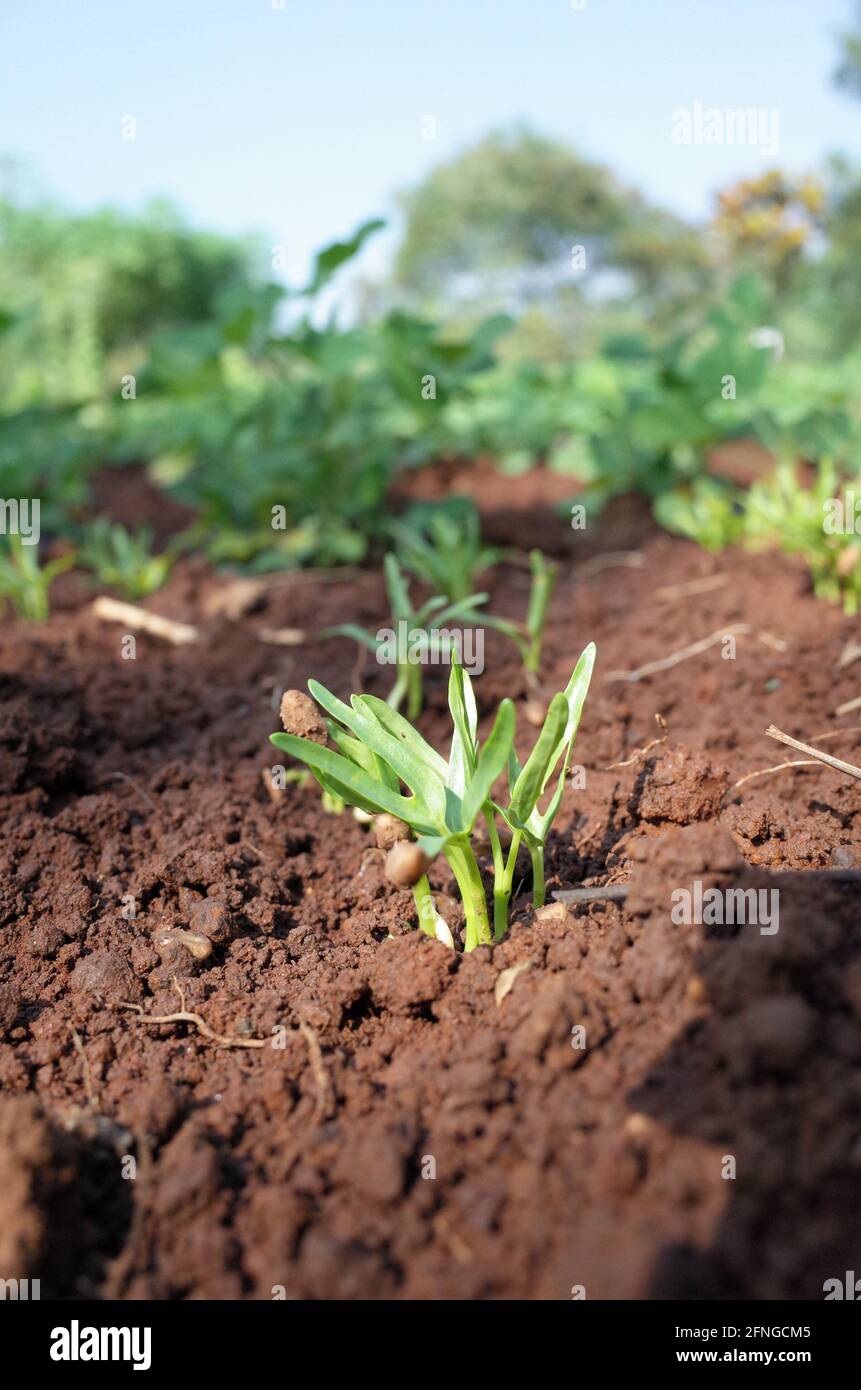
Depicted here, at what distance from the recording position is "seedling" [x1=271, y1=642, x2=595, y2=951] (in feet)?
5.06

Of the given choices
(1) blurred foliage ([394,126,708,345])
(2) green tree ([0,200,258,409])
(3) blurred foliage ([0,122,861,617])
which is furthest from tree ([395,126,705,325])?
(3) blurred foliage ([0,122,861,617])

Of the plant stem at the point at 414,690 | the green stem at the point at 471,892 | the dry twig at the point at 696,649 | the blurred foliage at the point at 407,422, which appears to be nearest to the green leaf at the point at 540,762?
the green stem at the point at 471,892

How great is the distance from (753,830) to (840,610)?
1607 mm

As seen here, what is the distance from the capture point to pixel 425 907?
5.41 feet

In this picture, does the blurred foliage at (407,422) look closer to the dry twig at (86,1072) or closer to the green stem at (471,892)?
the green stem at (471,892)

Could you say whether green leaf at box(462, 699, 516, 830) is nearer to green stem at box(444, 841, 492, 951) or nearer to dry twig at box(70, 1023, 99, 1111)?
green stem at box(444, 841, 492, 951)

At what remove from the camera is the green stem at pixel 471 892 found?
157 centimetres

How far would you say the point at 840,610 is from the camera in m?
3.12

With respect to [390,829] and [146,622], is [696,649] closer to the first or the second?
[390,829]

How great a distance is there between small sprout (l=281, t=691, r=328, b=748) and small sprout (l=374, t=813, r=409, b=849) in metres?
0.19

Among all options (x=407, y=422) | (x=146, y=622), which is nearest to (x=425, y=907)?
(x=146, y=622)

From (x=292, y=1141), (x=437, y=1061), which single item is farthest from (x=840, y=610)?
(x=292, y=1141)

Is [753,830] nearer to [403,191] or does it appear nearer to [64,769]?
[64,769]

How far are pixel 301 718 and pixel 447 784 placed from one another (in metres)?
0.32
